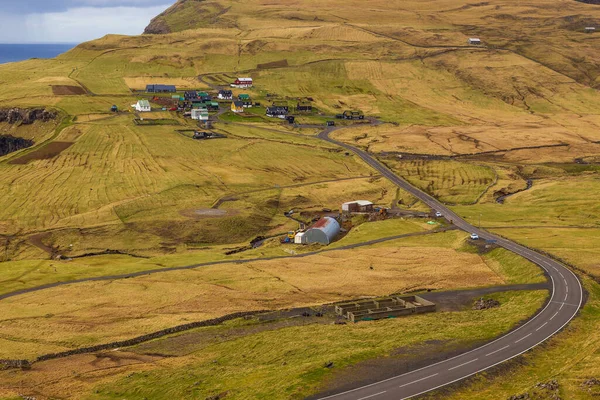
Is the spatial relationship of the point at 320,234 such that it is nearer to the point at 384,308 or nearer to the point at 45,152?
the point at 384,308

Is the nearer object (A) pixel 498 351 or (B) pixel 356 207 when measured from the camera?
(A) pixel 498 351

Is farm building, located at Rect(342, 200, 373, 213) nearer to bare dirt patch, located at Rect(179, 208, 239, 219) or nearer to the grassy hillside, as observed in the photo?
the grassy hillside

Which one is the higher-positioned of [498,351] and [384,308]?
[498,351]

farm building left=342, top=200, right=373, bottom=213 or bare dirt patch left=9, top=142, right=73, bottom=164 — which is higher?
bare dirt patch left=9, top=142, right=73, bottom=164

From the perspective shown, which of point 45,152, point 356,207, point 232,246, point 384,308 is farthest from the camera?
point 45,152

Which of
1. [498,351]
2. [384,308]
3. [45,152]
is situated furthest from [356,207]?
[45,152]

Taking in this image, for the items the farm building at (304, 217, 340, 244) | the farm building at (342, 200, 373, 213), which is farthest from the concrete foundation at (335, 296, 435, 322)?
the farm building at (342, 200, 373, 213)
